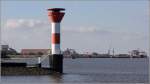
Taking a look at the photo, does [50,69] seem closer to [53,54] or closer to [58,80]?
[53,54]

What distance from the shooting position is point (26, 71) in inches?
1558

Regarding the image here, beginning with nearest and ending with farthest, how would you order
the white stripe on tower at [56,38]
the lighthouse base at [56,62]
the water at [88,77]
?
the water at [88,77] < the white stripe on tower at [56,38] < the lighthouse base at [56,62]

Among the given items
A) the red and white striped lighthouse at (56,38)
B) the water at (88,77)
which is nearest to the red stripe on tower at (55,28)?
the red and white striped lighthouse at (56,38)

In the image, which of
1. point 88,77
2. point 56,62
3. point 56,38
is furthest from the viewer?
point 56,62

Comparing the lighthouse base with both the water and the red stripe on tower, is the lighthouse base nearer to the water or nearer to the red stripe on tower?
the red stripe on tower

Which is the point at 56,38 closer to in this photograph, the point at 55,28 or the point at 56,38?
the point at 56,38

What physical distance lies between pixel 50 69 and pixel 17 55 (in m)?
38.4

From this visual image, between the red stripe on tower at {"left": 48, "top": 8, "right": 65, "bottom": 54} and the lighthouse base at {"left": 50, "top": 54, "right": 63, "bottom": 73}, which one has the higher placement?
the red stripe on tower at {"left": 48, "top": 8, "right": 65, "bottom": 54}

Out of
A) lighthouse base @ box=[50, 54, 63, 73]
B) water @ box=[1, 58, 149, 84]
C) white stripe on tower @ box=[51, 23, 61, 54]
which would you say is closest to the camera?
water @ box=[1, 58, 149, 84]

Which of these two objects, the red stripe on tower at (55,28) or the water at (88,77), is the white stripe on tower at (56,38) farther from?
the water at (88,77)

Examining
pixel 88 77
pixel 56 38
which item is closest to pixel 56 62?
pixel 56 38

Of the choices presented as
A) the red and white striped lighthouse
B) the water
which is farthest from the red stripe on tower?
the water

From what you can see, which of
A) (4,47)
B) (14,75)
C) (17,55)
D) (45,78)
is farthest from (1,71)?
(17,55)

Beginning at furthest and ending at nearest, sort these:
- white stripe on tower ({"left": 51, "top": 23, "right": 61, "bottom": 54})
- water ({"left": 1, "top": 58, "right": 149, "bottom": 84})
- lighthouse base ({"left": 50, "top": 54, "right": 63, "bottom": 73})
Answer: lighthouse base ({"left": 50, "top": 54, "right": 63, "bottom": 73}) → white stripe on tower ({"left": 51, "top": 23, "right": 61, "bottom": 54}) → water ({"left": 1, "top": 58, "right": 149, "bottom": 84})
